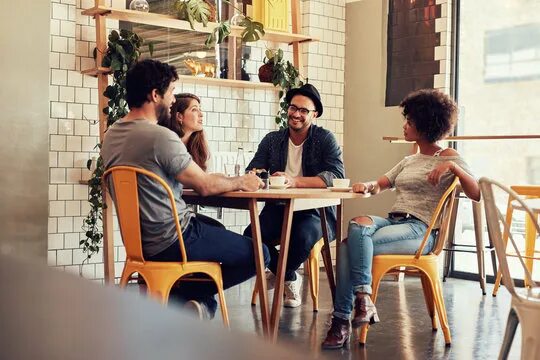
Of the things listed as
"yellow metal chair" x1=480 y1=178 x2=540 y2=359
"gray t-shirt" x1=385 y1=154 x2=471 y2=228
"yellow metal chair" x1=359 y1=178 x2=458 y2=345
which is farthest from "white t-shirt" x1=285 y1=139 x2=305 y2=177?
"yellow metal chair" x1=480 y1=178 x2=540 y2=359

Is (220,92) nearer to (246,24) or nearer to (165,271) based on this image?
(246,24)

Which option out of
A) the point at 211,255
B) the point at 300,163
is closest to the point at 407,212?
the point at 300,163

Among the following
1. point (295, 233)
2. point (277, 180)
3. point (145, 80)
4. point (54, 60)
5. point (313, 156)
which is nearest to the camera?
point (145, 80)

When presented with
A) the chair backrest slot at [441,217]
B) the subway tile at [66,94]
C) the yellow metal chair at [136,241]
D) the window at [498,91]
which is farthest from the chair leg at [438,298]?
the subway tile at [66,94]

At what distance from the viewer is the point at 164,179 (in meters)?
3.30

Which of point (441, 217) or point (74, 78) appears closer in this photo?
point (441, 217)

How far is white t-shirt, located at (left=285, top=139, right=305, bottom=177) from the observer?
181 inches

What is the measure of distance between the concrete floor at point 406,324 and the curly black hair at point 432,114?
3.58ft

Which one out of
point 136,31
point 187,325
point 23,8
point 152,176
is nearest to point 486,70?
point 136,31

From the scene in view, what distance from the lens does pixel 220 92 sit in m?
6.23

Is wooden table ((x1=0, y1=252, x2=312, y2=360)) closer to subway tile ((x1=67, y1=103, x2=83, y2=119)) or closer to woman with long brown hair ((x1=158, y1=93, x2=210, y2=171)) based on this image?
woman with long brown hair ((x1=158, y1=93, x2=210, y2=171))

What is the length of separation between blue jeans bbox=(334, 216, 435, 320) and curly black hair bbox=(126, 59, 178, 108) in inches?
46.5

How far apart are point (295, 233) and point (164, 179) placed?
50.9 inches

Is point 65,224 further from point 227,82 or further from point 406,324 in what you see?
point 406,324
